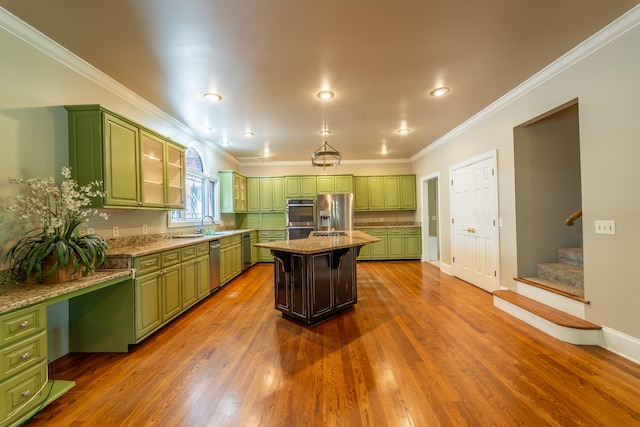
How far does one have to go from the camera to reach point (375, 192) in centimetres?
704

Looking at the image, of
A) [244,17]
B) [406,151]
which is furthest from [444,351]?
[406,151]

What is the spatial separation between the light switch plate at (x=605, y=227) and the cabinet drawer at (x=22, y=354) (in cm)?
427

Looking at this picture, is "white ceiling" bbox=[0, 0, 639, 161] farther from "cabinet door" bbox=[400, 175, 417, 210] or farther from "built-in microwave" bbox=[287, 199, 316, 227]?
"cabinet door" bbox=[400, 175, 417, 210]

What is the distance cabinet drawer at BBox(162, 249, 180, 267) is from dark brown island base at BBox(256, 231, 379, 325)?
1034mm

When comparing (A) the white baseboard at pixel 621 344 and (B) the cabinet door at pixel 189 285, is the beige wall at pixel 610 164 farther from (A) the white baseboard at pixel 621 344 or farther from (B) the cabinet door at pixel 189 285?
(B) the cabinet door at pixel 189 285

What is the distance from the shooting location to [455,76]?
2893 mm

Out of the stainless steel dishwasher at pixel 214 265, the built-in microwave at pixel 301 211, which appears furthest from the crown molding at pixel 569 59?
the stainless steel dishwasher at pixel 214 265

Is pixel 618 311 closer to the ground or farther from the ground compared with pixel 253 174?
closer to the ground

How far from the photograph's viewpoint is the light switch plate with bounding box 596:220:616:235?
2.26 metres

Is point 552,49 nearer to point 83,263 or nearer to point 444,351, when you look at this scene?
point 444,351

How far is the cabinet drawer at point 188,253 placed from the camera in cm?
323

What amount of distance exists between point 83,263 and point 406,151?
6130 millimetres

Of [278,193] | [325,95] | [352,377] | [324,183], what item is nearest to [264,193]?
[278,193]

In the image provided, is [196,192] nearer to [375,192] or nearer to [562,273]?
[375,192]
